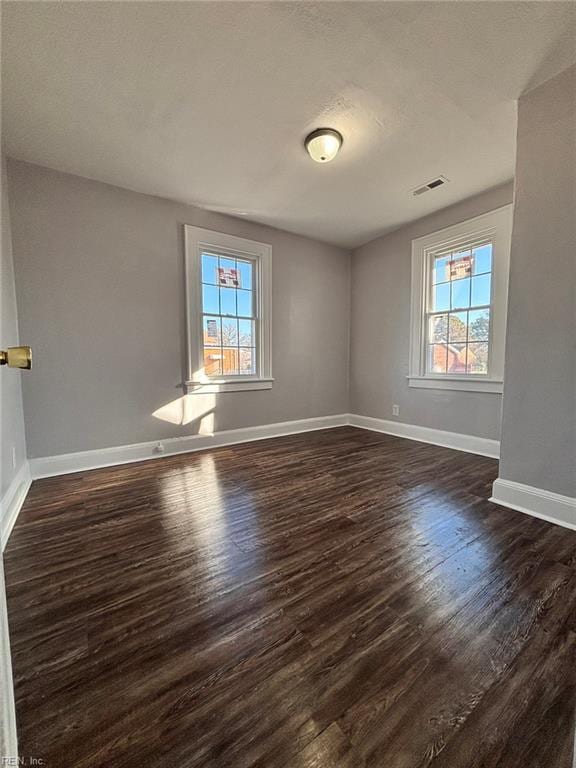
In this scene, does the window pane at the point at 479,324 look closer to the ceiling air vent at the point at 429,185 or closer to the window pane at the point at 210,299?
the ceiling air vent at the point at 429,185

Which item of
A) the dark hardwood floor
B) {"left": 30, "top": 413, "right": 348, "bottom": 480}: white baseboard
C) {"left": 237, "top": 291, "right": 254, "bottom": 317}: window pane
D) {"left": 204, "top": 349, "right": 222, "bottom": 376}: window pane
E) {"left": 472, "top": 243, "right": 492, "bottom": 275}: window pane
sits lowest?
the dark hardwood floor

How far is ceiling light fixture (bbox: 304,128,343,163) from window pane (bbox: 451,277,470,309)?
2047mm

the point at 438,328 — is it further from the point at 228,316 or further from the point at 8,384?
the point at 8,384

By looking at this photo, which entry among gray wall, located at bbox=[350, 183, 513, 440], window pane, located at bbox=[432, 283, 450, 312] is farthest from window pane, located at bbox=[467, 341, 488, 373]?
window pane, located at bbox=[432, 283, 450, 312]

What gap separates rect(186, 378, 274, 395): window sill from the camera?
137 inches

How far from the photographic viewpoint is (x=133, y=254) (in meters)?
3.05

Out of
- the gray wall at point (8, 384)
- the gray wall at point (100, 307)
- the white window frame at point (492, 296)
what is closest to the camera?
→ the gray wall at point (8, 384)

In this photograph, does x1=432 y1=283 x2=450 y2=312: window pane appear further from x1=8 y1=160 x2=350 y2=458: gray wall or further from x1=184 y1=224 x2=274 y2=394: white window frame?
x1=8 y1=160 x2=350 y2=458: gray wall

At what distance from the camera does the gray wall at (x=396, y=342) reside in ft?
10.8

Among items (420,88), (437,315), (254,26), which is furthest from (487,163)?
(254,26)

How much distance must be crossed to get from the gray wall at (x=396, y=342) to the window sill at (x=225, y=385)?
1.55 m

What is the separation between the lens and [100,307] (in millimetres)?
2918

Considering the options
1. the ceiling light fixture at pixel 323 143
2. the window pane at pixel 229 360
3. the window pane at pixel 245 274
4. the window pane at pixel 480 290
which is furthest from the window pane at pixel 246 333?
the window pane at pixel 480 290

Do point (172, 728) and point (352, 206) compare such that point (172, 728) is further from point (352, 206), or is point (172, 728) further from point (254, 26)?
point (352, 206)
